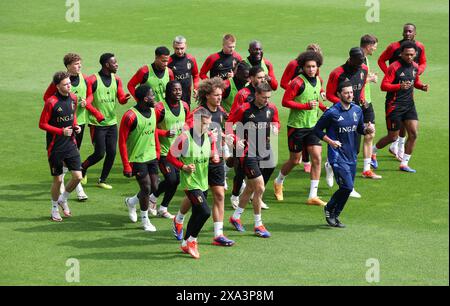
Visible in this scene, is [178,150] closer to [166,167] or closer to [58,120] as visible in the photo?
[166,167]

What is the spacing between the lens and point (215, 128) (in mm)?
15297

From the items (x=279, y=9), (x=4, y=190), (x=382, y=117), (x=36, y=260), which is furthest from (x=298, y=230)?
(x=279, y=9)

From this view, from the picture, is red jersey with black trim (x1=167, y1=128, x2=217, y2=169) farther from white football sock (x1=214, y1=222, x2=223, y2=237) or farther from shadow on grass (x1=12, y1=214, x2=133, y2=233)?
shadow on grass (x1=12, y1=214, x2=133, y2=233)

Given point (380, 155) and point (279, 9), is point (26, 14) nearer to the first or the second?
point (279, 9)

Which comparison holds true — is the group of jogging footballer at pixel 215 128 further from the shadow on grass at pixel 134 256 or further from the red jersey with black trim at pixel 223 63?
the shadow on grass at pixel 134 256

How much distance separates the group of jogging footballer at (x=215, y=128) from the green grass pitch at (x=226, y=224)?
37 cm

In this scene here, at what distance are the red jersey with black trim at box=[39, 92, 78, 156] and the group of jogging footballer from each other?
0.02m

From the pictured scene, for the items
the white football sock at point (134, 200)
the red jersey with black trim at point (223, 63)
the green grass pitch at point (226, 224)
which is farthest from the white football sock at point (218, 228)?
the red jersey with black trim at point (223, 63)

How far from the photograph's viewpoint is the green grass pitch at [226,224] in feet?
44.8

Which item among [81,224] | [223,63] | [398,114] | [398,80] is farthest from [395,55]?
[81,224]

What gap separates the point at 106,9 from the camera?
37.5 metres

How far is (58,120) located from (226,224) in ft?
9.99

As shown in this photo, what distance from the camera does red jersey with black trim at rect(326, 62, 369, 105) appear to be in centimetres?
1770

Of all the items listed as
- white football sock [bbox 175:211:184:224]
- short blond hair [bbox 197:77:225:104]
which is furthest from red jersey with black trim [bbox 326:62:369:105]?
white football sock [bbox 175:211:184:224]
